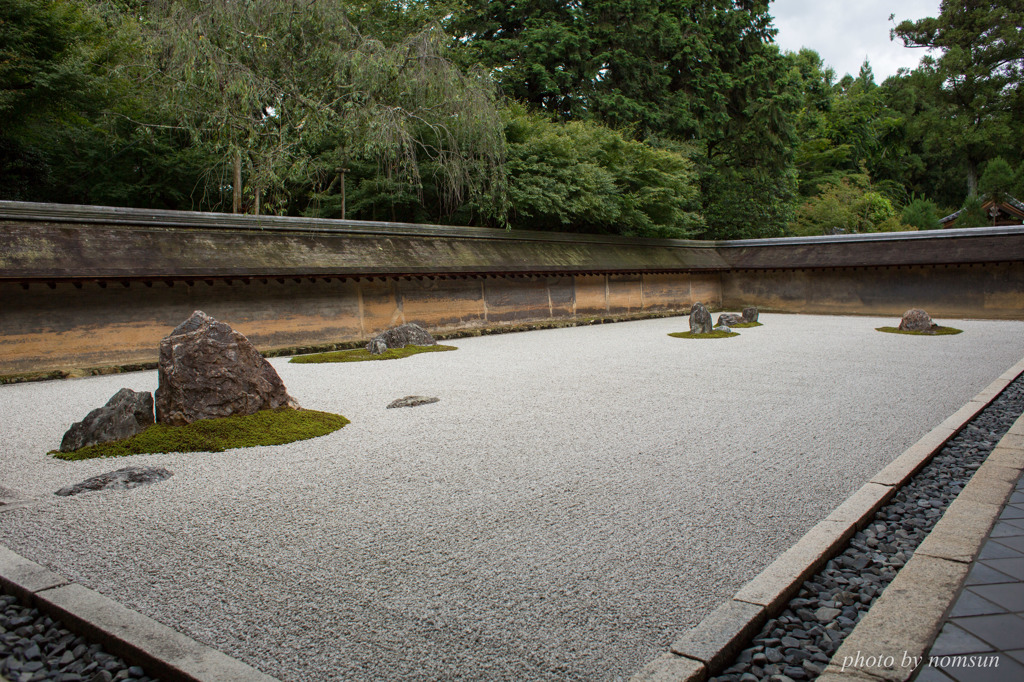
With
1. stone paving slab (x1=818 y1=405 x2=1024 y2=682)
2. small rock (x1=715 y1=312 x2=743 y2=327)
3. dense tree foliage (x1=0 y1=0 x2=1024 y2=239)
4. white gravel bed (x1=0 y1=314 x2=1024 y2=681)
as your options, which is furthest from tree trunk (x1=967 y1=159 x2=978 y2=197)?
stone paving slab (x1=818 y1=405 x2=1024 y2=682)

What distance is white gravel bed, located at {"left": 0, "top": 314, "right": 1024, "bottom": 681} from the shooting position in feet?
7.07

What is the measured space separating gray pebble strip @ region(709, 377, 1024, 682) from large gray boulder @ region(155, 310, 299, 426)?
451 cm

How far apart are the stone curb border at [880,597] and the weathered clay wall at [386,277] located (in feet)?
30.9

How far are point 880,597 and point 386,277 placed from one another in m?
11.1

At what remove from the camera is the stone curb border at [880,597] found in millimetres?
1919

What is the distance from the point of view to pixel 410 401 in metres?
6.25

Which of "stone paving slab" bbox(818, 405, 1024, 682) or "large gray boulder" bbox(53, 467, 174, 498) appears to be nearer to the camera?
"stone paving slab" bbox(818, 405, 1024, 682)

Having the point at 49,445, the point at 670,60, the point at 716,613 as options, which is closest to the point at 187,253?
the point at 49,445

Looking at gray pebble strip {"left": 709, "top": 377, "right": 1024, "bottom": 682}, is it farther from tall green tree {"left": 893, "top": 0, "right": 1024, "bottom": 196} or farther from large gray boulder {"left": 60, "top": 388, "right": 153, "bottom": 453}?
tall green tree {"left": 893, "top": 0, "right": 1024, "bottom": 196}

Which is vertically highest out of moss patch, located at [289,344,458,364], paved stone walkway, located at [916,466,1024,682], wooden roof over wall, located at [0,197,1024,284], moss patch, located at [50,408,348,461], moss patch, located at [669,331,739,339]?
wooden roof over wall, located at [0,197,1024,284]

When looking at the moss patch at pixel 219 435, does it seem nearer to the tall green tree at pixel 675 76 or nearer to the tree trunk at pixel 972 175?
the tall green tree at pixel 675 76

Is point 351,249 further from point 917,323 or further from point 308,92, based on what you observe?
point 917,323

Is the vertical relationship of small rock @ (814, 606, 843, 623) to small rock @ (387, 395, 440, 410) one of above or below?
below

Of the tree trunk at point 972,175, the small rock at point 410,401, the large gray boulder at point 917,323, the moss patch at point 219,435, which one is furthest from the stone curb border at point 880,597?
the tree trunk at point 972,175
